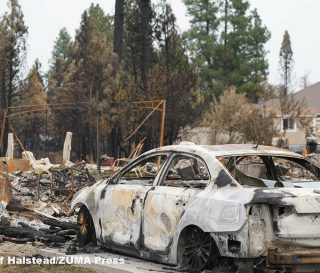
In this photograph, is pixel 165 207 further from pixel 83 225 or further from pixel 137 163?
pixel 83 225

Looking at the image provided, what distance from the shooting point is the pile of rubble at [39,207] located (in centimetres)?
963

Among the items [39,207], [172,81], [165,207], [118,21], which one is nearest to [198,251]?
[165,207]

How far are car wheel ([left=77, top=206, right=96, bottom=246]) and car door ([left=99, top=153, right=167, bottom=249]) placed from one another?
363 mm

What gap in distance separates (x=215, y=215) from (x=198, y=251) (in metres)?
0.52

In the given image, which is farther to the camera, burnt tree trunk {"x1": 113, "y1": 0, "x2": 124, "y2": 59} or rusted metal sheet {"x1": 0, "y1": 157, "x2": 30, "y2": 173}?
burnt tree trunk {"x1": 113, "y1": 0, "x2": 124, "y2": 59}

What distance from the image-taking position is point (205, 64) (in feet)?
219

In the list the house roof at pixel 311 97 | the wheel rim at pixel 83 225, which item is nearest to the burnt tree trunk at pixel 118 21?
the house roof at pixel 311 97

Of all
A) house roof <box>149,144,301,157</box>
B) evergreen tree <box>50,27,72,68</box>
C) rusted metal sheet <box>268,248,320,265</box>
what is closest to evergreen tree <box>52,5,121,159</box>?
house roof <box>149,144,301,157</box>

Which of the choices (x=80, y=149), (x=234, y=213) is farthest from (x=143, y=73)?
(x=234, y=213)

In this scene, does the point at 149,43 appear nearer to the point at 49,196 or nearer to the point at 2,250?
the point at 49,196

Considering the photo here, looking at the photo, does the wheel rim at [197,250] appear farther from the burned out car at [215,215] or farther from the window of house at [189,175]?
the window of house at [189,175]

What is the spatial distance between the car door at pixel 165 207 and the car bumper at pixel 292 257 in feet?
3.84

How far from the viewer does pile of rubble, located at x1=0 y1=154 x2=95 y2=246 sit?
9.63m

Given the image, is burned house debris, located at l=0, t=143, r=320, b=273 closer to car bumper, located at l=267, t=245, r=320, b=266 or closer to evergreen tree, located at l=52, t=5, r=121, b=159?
car bumper, located at l=267, t=245, r=320, b=266
